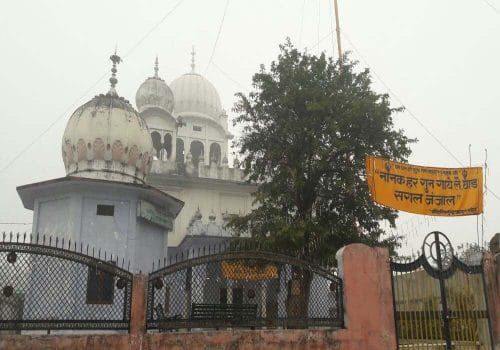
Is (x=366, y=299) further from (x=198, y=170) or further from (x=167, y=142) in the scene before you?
(x=167, y=142)

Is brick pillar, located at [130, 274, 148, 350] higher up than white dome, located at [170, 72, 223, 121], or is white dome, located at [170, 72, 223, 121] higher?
white dome, located at [170, 72, 223, 121]

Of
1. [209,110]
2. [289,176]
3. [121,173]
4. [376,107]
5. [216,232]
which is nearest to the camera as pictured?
[376,107]

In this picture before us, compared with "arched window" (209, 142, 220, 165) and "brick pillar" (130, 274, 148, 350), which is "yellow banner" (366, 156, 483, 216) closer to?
"brick pillar" (130, 274, 148, 350)

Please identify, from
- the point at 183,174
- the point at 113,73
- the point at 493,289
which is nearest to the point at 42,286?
the point at 493,289

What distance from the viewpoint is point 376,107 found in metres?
13.1

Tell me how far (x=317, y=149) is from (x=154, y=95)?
55.4ft

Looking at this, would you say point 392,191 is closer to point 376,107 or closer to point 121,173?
point 376,107

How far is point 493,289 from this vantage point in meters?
8.99

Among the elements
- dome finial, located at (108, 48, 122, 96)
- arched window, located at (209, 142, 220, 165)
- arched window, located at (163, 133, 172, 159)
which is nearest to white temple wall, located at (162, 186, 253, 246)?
arched window, located at (163, 133, 172, 159)

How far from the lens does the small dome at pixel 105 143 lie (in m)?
15.0

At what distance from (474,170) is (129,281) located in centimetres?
857

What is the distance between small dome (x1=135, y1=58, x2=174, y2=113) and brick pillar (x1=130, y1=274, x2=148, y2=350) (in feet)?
69.4

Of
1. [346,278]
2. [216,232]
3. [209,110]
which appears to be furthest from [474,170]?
[209,110]

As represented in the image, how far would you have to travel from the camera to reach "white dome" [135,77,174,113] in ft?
91.2
